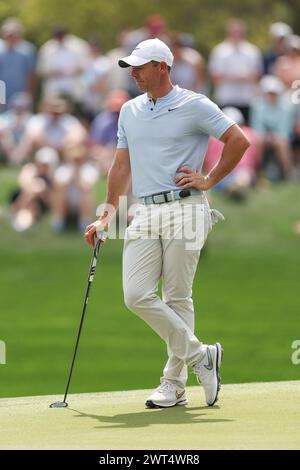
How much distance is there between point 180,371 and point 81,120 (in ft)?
43.7

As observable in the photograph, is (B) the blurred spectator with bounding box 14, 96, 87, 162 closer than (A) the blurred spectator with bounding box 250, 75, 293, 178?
Yes

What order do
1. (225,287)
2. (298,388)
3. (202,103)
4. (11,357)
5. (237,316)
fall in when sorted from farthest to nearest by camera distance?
(225,287) → (237,316) → (11,357) → (298,388) → (202,103)

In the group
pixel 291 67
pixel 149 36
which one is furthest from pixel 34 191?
pixel 291 67

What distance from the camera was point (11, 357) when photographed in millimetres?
14852

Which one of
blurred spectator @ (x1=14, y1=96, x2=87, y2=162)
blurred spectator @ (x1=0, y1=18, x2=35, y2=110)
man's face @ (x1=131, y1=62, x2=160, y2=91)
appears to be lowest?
man's face @ (x1=131, y1=62, x2=160, y2=91)

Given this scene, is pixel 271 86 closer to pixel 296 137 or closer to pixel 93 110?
pixel 296 137

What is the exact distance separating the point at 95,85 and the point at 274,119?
9.64ft

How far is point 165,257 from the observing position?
28.6ft

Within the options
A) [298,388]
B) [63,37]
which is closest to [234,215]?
[63,37]

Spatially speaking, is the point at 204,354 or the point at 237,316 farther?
the point at 237,316

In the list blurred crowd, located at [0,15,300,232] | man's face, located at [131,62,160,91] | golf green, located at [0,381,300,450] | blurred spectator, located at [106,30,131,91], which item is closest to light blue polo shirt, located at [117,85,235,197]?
man's face, located at [131,62,160,91]

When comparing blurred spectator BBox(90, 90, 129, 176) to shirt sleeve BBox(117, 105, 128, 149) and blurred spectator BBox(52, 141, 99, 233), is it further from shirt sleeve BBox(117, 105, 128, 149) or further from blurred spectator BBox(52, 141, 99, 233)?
shirt sleeve BBox(117, 105, 128, 149)

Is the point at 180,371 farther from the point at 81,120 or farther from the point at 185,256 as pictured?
the point at 81,120

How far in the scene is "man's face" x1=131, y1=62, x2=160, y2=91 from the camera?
856cm
